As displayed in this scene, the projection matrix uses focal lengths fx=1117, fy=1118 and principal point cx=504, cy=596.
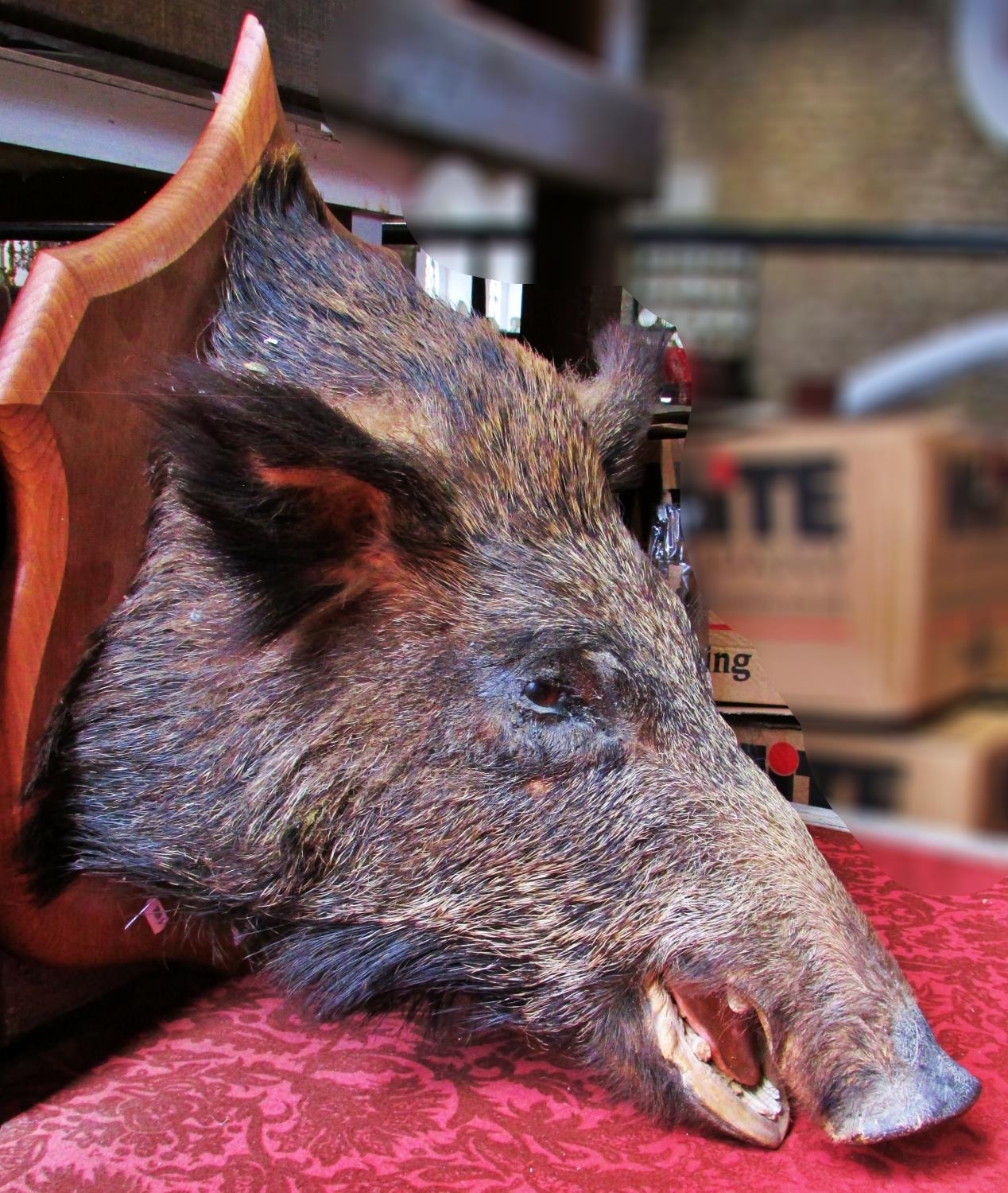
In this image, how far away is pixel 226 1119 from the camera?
4.04 feet

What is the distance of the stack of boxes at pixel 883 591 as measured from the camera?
0.61 metres

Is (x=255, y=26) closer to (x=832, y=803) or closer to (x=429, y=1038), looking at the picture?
(x=832, y=803)

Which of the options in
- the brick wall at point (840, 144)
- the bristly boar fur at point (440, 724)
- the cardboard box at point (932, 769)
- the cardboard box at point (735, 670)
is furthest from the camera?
the bristly boar fur at point (440, 724)

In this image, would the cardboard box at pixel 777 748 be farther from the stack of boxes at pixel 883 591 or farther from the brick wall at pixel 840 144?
the brick wall at pixel 840 144

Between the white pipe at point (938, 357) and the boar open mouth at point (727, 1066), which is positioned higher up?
the white pipe at point (938, 357)

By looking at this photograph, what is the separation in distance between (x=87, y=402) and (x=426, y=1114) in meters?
0.86

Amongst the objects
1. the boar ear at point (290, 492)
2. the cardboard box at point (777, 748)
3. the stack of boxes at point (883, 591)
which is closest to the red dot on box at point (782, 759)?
the cardboard box at point (777, 748)

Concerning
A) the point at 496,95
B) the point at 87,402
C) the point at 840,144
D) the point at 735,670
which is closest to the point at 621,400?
the point at 735,670

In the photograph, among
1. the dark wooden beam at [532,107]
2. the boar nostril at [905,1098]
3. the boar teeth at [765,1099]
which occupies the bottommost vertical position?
the boar teeth at [765,1099]

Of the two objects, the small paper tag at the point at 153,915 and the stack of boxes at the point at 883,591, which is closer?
the stack of boxes at the point at 883,591

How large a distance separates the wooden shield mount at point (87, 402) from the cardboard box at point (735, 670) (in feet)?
2.09

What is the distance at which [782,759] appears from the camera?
1156mm

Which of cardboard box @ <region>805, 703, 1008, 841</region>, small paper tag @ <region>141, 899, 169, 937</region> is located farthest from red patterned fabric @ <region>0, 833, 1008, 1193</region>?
cardboard box @ <region>805, 703, 1008, 841</region>

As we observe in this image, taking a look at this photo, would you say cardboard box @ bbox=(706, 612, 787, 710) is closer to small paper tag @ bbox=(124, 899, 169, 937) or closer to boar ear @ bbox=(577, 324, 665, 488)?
boar ear @ bbox=(577, 324, 665, 488)
